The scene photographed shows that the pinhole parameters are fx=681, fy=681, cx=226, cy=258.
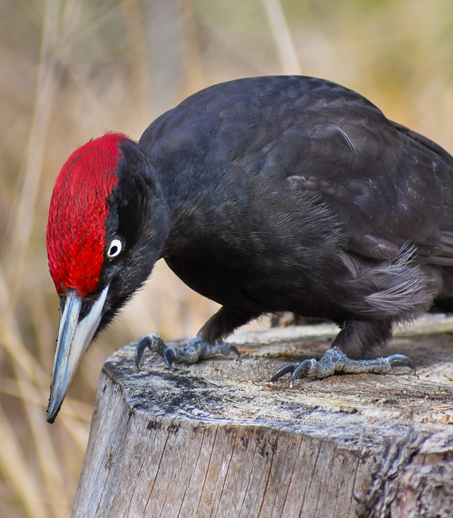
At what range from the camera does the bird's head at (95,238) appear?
232cm

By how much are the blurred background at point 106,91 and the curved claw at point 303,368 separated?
7.05ft

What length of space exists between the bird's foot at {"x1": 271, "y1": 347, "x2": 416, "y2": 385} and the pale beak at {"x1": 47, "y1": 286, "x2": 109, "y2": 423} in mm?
852

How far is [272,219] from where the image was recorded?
9.58ft

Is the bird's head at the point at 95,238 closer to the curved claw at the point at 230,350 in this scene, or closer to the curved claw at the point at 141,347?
the curved claw at the point at 141,347

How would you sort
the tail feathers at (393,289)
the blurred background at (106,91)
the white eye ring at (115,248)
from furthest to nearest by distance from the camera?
the blurred background at (106,91)
the tail feathers at (393,289)
the white eye ring at (115,248)

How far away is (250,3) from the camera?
752 centimetres

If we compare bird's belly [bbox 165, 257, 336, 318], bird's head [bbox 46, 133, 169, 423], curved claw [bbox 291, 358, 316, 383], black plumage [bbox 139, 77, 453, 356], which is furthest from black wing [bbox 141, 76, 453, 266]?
curved claw [bbox 291, 358, 316, 383]

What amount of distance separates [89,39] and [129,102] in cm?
61

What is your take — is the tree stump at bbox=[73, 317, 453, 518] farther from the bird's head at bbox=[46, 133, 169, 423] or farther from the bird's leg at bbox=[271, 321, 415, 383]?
the bird's head at bbox=[46, 133, 169, 423]

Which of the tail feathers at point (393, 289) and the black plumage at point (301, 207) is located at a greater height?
the black plumage at point (301, 207)

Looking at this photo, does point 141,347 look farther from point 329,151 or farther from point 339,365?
point 329,151

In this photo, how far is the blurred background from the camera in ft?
14.4

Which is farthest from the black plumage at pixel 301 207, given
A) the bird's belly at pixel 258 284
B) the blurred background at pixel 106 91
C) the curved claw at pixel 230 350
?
the blurred background at pixel 106 91

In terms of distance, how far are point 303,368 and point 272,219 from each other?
0.64 meters
